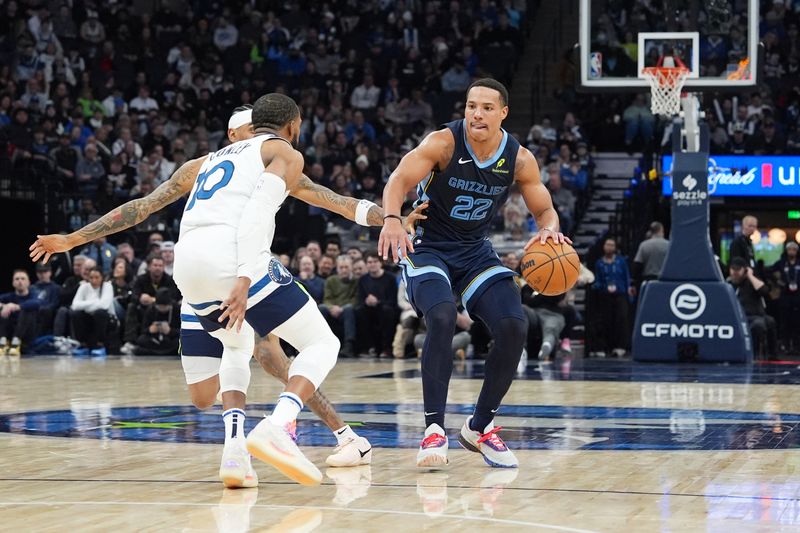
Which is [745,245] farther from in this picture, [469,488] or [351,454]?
[469,488]

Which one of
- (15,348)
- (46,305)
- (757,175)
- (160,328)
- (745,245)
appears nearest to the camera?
(745,245)

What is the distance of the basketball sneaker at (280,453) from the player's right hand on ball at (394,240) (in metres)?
1.09

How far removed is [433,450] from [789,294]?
12.2 meters

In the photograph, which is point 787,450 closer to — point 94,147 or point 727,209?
point 727,209

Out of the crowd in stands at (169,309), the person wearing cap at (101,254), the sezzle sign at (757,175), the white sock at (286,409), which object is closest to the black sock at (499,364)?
the white sock at (286,409)

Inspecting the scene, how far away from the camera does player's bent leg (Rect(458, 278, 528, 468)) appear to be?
20.3 ft

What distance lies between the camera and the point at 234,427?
5.67m

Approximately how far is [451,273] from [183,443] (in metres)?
1.80

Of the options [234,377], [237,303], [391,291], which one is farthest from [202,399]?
[391,291]

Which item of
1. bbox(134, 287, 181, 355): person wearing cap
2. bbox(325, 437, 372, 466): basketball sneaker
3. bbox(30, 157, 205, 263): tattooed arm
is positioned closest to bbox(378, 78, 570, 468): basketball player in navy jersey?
bbox(325, 437, 372, 466): basketball sneaker

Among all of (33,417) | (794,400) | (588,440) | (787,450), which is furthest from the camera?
(794,400)

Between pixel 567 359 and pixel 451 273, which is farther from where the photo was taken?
pixel 567 359

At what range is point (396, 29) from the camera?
2409 cm

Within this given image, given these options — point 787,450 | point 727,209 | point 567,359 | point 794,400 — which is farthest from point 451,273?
point 727,209
